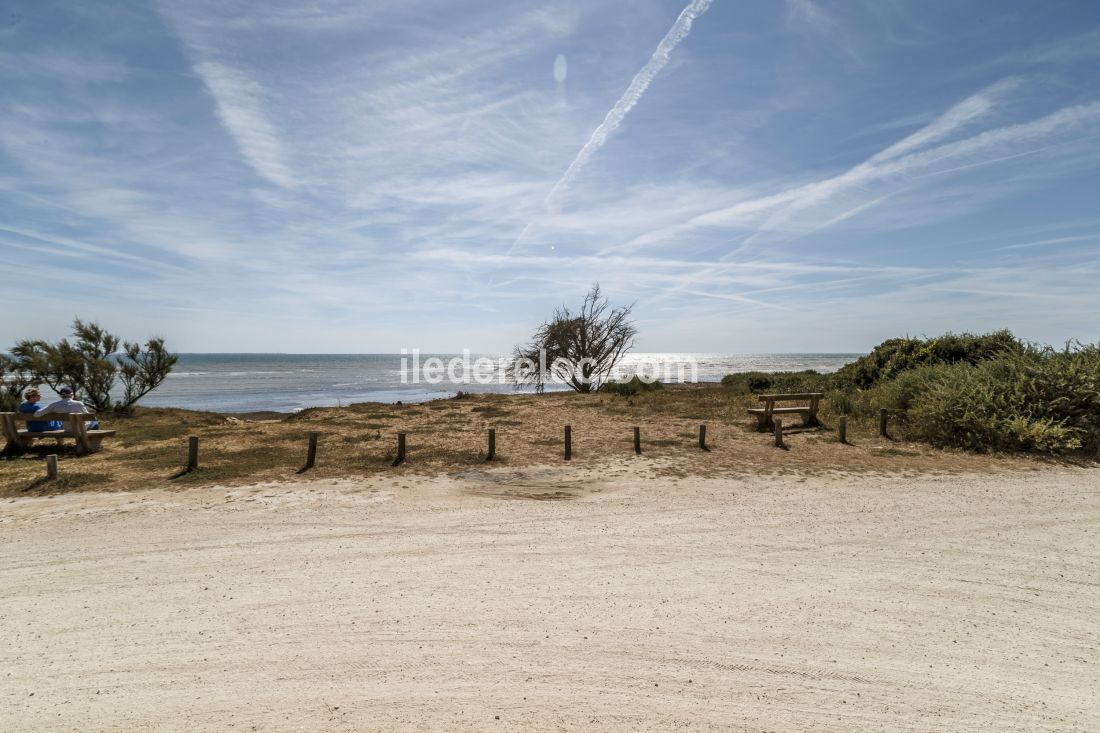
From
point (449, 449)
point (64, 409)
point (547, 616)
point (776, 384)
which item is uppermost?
point (776, 384)

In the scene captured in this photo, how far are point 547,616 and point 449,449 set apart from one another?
7.94m

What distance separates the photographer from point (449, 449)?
1250cm

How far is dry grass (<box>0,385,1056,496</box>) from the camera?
33.6 ft

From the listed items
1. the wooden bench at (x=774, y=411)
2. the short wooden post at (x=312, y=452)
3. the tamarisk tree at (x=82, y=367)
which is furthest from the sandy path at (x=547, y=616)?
the tamarisk tree at (x=82, y=367)

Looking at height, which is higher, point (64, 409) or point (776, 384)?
point (776, 384)

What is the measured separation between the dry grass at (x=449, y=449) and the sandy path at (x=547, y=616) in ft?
6.43

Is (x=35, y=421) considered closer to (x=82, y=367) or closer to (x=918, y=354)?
(x=82, y=367)

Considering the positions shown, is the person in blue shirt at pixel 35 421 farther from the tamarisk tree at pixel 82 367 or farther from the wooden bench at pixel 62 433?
the tamarisk tree at pixel 82 367

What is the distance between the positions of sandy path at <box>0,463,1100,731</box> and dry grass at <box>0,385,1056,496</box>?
1.96 meters

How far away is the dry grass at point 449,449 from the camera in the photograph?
10.2 metres

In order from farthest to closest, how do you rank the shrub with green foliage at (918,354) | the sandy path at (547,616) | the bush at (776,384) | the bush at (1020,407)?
the bush at (776,384), the shrub with green foliage at (918,354), the bush at (1020,407), the sandy path at (547,616)

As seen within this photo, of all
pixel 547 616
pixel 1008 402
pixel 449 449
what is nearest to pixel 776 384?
pixel 1008 402

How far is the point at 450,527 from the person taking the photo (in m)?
7.39

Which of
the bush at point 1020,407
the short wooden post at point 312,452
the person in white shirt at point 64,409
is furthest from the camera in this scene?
the bush at point 1020,407
